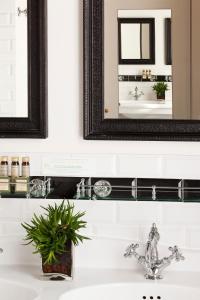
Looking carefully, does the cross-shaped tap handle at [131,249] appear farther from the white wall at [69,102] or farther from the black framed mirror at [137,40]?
the black framed mirror at [137,40]

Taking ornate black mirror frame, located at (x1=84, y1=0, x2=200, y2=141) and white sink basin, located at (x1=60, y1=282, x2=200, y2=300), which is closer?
white sink basin, located at (x1=60, y1=282, x2=200, y2=300)

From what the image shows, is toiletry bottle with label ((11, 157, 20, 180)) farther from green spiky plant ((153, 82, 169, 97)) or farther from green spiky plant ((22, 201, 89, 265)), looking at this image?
green spiky plant ((153, 82, 169, 97))

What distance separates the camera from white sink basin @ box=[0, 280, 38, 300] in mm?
1807

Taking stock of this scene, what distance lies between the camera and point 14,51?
2018 millimetres

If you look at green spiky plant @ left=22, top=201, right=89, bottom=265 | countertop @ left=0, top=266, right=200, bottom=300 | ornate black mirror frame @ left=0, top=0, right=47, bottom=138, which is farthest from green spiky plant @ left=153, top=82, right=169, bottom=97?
countertop @ left=0, top=266, right=200, bottom=300

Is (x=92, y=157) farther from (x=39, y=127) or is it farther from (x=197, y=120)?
(x=197, y=120)

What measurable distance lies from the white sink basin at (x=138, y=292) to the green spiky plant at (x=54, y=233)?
15cm

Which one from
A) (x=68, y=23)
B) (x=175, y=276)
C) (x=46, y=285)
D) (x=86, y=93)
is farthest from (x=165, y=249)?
(x=68, y=23)

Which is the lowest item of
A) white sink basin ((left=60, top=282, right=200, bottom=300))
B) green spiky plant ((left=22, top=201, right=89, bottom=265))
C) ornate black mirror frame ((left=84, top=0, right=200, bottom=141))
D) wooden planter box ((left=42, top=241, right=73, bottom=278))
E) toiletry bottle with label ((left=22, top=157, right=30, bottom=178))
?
white sink basin ((left=60, top=282, right=200, bottom=300))

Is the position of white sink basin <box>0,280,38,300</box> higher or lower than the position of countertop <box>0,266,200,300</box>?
lower

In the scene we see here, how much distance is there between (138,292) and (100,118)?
22.7 inches

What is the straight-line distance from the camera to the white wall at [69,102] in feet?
6.56

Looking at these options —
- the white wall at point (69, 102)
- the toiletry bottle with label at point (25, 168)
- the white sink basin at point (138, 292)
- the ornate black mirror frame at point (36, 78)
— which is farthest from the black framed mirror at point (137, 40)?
the white sink basin at point (138, 292)

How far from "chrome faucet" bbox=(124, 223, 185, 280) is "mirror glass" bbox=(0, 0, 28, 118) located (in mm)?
578
